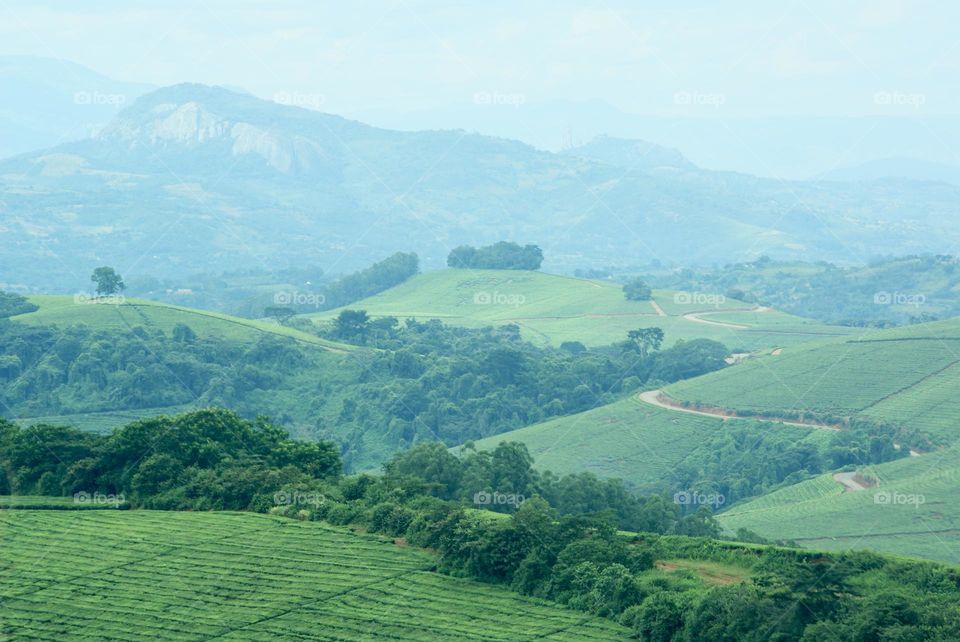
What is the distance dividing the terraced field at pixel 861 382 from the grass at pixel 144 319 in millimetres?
42313

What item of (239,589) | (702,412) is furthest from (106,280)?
(239,589)

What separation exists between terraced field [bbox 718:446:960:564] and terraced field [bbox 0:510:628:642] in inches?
1088

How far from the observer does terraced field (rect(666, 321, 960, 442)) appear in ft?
321

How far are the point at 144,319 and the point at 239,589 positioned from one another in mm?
90885

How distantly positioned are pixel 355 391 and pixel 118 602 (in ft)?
256

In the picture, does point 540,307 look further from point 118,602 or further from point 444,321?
point 118,602

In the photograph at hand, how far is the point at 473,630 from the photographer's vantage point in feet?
128

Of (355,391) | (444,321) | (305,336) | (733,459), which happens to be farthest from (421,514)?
(444,321)

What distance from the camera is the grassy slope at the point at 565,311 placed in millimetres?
154750

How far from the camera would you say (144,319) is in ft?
424

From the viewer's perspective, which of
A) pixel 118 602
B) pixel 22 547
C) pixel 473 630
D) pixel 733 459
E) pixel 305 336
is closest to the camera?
pixel 473 630

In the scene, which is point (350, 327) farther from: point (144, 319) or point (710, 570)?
point (710, 570)

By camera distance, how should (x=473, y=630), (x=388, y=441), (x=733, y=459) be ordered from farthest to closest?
Result: (x=388, y=441) → (x=733, y=459) → (x=473, y=630)

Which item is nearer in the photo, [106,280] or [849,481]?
[849,481]
